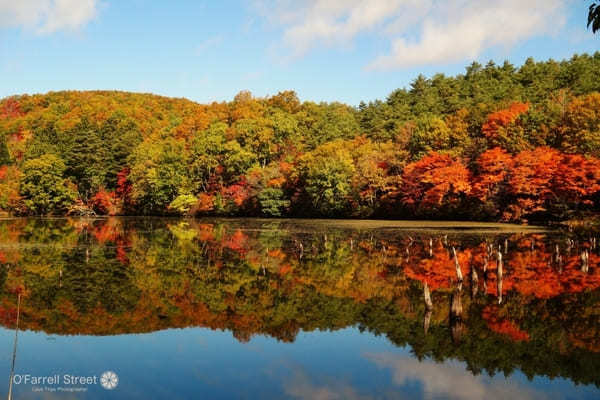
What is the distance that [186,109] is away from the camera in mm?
111938

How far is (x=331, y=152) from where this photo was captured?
68125 millimetres

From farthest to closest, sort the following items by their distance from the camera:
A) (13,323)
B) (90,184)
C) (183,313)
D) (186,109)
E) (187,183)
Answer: (186,109) → (90,184) → (187,183) → (183,313) → (13,323)

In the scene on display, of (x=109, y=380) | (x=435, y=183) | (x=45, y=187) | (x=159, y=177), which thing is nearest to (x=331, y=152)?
(x=435, y=183)

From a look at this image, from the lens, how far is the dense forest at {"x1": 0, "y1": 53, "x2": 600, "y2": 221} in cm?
4984

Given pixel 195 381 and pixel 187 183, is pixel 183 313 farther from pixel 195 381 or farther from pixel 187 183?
pixel 187 183

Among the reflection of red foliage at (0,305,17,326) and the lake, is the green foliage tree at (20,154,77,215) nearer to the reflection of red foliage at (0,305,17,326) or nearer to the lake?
the lake

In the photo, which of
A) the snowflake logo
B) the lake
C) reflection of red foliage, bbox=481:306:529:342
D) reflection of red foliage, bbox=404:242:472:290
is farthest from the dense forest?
the snowflake logo

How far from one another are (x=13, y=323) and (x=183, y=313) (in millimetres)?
4842

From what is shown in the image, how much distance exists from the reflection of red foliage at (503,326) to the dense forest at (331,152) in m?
33.2

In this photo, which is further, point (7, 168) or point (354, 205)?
point (7, 168)

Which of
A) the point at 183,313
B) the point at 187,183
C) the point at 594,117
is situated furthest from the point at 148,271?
the point at 187,183

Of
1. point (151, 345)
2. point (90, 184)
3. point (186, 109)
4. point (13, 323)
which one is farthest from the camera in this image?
point (186, 109)

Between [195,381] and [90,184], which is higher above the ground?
[90,184]

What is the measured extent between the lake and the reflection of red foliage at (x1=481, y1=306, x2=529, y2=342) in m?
0.06
